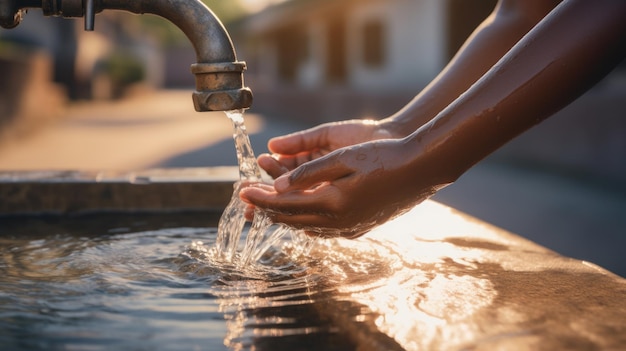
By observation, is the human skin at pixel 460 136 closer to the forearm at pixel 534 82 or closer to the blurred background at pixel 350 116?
the forearm at pixel 534 82

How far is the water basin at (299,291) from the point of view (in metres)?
1.20

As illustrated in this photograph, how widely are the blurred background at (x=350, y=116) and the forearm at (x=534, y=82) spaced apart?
2.67 meters

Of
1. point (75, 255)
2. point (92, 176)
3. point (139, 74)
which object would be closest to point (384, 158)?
point (75, 255)

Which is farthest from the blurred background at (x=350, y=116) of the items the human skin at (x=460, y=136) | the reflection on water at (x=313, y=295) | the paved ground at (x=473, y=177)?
the human skin at (x=460, y=136)

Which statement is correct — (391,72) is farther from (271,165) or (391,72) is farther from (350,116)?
(271,165)

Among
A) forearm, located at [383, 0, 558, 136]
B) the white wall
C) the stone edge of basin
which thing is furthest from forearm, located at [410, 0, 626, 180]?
the white wall

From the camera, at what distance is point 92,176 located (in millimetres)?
2623

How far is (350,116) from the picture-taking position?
13172mm

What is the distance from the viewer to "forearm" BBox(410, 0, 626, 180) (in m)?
1.47

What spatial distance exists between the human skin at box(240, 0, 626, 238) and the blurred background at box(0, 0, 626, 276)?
2.67 meters

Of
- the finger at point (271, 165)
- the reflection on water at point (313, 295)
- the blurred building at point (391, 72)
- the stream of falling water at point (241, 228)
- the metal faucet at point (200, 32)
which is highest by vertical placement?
the blurred building at point (391, 72)

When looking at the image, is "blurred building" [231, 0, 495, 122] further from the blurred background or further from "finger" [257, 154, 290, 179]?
"finger" [257, 154, 290, 179]

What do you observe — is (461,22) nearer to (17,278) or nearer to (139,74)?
(17,278)

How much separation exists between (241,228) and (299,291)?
1.96 ft
